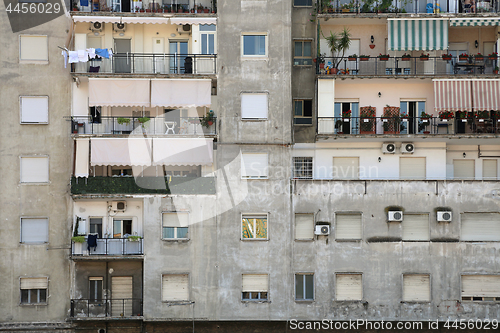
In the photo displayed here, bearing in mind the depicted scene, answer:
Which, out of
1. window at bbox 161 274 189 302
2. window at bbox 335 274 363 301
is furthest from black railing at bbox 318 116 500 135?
window at bbox 161 274 189 302

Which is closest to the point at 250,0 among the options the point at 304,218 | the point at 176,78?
the point at 176,78

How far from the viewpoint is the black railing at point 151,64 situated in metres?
33.4

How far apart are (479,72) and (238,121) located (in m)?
13.4

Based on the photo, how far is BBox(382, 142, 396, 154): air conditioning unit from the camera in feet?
111

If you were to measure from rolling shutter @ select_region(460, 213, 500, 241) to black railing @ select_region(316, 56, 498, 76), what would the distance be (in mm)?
7801

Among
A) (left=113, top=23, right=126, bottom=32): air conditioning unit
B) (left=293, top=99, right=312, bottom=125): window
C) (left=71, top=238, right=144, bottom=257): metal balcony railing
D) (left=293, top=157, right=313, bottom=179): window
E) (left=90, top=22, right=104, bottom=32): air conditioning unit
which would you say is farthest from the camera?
(left=293, top=99, right=312, bottom=125): window

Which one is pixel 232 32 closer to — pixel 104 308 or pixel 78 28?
pixel 78 28

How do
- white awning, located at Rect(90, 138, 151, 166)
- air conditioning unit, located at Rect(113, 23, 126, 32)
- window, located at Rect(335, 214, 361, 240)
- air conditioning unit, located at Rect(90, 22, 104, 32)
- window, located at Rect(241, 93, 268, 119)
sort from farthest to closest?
air conditioning unit, located at Rect(113, 23, 126, 32), air conditioning unit, located at Rect(90, 22, 104, 32), window, located at Rect(241, 93, 268, 119), white awning, located at Rect(90, 138, 151, 166), window, located at Rect(335, 214, 361, 240)

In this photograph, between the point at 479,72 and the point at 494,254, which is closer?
the point at 494,254

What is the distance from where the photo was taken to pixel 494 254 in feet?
105

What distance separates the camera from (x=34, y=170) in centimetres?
3272

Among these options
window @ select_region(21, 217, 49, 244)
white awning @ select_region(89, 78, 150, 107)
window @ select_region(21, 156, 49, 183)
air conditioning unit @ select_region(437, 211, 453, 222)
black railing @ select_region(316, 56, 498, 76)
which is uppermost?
black railing @ select_region(316, 56, 498, 76)

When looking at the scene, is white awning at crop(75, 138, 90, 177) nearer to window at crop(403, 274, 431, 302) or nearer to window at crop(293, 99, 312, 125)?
window at crop(293, 99, 312, 125)

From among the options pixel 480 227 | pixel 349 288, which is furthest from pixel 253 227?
pixel 480 227
